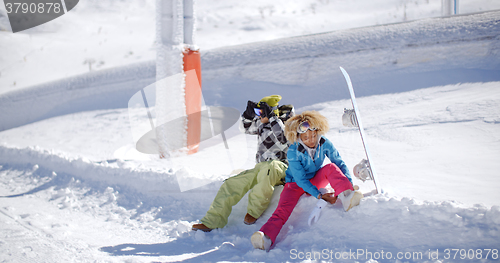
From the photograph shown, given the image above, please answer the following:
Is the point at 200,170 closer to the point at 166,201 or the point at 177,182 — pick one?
the point at 177,182

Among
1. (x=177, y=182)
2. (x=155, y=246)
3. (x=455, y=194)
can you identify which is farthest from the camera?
(x=177, y=182)

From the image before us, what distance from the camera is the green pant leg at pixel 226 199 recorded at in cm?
247

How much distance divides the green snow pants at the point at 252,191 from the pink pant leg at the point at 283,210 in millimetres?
154

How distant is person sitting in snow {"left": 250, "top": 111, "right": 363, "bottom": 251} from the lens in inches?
A: 84.4

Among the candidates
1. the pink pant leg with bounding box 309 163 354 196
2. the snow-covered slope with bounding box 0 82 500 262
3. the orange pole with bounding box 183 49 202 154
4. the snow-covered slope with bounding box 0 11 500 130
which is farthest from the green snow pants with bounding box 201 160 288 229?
the snow-covered slope with bounding box 0 11 500 130

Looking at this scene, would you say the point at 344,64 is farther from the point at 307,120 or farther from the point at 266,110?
the point at 307,120

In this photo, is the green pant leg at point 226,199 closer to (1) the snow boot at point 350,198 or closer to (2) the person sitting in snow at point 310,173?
(2) the person sitting in snow at point 310,173

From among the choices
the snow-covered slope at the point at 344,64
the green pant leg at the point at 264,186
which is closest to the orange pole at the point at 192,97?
the snow-covered slope at the point at 344,64

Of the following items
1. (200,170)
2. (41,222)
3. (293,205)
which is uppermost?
(293,205)

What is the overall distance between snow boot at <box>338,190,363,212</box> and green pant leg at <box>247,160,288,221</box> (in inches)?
19.7

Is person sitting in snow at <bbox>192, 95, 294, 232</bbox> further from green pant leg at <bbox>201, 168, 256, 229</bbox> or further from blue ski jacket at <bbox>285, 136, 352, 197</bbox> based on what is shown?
blue ski jacket at <bbox>285, 136, 352, 197</bbox>

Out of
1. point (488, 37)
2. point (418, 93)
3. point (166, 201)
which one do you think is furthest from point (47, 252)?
point (488, 37)

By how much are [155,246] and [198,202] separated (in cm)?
82

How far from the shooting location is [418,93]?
6199 mm
